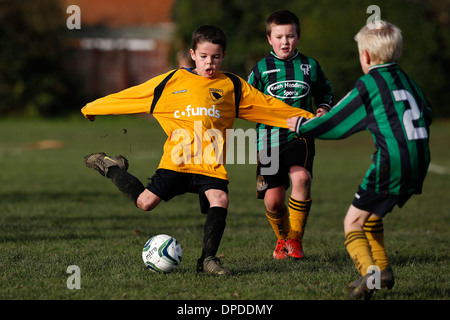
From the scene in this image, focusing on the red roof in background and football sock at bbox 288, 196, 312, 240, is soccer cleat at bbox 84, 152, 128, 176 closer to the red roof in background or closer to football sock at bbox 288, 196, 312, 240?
football sock at bbox 288, 196, 312, 240

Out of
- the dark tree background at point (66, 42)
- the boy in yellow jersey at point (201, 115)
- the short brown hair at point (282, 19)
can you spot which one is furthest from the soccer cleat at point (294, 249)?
the dark tree background at point (66, 42)

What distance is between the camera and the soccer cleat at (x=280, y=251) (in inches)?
225

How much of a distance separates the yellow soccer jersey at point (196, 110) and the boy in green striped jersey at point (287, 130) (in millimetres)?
583

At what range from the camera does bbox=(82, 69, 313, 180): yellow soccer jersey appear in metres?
4.93

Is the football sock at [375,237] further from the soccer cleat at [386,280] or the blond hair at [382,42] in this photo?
the blond hair at [382,42]

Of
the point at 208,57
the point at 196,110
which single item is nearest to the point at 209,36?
the point at 208,57

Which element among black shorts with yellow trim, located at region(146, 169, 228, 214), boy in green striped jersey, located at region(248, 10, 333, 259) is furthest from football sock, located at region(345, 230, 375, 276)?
boy in green striped jersey, located at region(248, 10, 333, 259)

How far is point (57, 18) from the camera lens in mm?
31047

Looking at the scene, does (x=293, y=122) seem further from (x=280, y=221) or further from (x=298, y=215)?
(x=280, y=221)

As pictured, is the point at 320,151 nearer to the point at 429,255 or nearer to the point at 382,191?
the point at 429,255

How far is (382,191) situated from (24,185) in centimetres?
843

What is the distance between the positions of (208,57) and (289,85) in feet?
3.29

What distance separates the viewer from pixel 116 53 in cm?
3325

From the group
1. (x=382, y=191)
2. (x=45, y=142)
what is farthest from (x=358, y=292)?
(x=45, y=142)
